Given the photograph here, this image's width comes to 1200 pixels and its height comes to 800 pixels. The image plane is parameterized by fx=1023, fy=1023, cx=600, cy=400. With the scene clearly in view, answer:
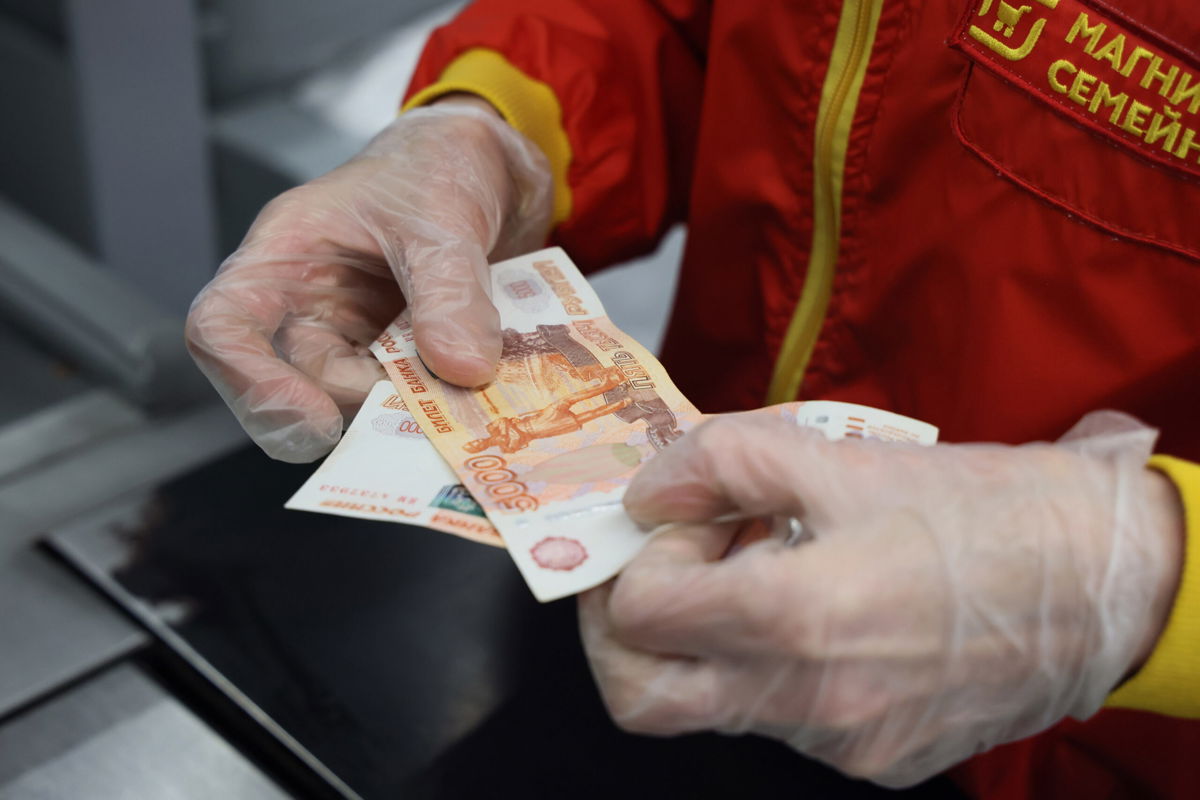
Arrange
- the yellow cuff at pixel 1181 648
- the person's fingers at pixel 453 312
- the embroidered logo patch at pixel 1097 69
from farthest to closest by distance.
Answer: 1. the person's fingers at pixel 453 312
2. the embroidered logo patch at pixel 1097 69
3. the yellow cuff at pixel 1181 648

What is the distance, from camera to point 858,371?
913 millimetres

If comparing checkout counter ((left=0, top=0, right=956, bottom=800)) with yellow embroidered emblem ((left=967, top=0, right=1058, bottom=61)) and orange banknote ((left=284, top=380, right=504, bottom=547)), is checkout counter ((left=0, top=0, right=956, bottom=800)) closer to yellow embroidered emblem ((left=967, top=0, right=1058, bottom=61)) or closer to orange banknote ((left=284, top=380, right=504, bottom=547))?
orange banknote ((left=284, top=380, right=504, bottom=547))

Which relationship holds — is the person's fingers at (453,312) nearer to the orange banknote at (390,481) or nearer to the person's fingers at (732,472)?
the orange banknote at (390,481)

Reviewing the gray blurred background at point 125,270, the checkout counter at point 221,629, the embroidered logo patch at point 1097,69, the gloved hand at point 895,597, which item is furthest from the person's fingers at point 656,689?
the embroidered logo patch at point 1097,69

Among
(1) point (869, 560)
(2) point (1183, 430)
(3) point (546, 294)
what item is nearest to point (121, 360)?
(3) point (546, 294)

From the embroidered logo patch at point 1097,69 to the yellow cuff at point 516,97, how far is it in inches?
15.4

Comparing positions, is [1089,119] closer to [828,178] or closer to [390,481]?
[828,178]

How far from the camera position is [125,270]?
6.29ft

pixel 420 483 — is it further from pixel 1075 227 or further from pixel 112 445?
pixel 112 445

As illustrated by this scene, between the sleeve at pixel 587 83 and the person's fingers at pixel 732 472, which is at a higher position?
the sleeve at pixel 587 83

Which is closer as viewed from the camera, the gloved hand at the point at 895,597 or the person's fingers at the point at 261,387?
the gloved hand at the point at 895,597

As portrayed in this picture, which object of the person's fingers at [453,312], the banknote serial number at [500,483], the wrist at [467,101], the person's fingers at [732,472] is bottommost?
the banknote serial number at [500,483]

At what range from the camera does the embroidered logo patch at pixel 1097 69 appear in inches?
26.0

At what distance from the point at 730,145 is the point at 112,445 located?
0.75m
